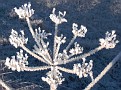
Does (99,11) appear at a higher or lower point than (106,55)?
higher

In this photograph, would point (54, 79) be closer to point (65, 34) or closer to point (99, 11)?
point (65, 34)

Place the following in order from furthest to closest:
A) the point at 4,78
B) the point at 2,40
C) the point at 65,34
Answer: the point at 65,34
the point at 2,40
the point at 4,78

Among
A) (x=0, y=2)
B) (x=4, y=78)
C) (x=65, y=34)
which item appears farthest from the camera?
(x=0, y=2)

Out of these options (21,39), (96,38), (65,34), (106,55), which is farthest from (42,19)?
(21,39)

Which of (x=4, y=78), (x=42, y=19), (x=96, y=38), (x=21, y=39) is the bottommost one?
(x=21, y=39)

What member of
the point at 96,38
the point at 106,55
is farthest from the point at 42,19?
the point at 106,55

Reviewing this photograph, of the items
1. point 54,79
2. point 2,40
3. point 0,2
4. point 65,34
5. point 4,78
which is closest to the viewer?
point 54,79

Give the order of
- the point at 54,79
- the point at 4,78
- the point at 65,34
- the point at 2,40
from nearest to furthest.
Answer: the point at 54,79 → the point at 4,78 → the point at 2,40 → the point at 65,34

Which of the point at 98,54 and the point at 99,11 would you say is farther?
the point at 99,11

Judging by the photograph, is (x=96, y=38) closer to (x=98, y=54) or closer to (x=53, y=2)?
(x=98, y=54)
